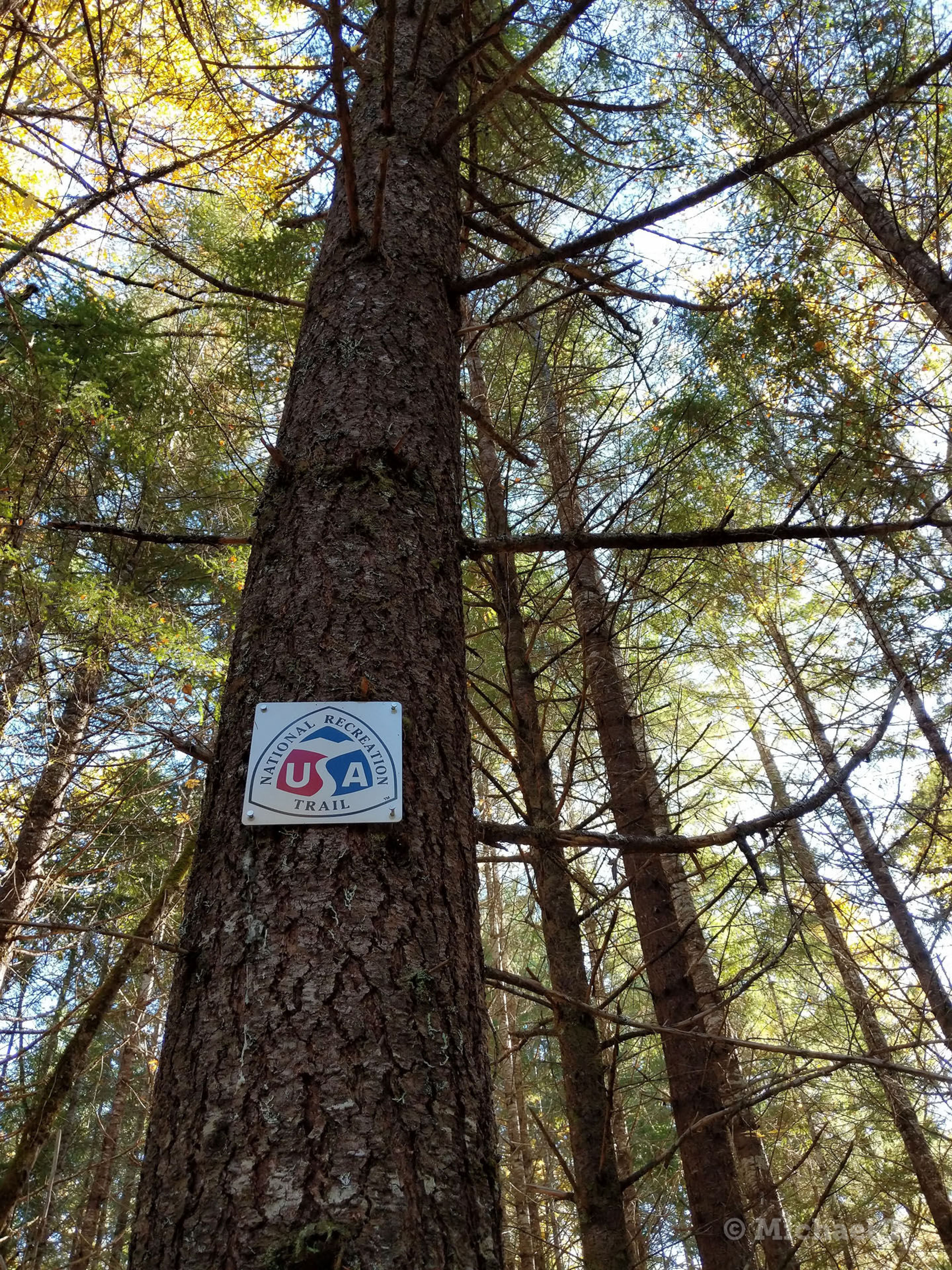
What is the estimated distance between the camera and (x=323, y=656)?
1222mm

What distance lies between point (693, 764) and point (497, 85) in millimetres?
10359

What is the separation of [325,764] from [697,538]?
920 millimetres

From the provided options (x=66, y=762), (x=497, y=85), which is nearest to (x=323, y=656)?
(x=497, y=85)

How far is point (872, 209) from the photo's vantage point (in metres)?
5.20

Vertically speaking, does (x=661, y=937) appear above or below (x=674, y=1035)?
above

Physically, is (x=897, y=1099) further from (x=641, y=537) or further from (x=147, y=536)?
(x=147, y=536)

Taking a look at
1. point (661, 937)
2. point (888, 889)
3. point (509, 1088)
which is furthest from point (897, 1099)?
point (509, 1088)

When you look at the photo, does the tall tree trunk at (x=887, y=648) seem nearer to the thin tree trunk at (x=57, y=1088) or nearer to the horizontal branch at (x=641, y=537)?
the horizontal branch at (x=641, y=537)

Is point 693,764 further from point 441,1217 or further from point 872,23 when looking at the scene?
point 441,1217

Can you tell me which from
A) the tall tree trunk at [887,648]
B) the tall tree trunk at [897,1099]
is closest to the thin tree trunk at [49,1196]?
the tall tree trunk at [887,648]

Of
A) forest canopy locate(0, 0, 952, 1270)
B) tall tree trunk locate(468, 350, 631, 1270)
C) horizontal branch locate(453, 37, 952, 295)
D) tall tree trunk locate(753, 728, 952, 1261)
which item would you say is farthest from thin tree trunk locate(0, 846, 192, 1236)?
tall tree trunk locate(753, 728, 952, 1261)

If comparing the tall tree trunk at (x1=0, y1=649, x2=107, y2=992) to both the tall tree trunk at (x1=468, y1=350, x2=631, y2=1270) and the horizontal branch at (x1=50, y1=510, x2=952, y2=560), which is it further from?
the tall tree trunk at (x1=468, y1=350, x2=631, y2=1270)

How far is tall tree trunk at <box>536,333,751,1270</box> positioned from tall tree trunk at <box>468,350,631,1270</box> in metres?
0.23

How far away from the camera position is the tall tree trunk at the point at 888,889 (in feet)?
12.8
